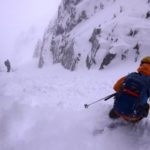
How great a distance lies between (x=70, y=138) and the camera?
8.00 meters

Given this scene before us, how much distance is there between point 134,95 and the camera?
689 cm

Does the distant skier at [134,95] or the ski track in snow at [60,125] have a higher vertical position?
the distant skier at [134,95]

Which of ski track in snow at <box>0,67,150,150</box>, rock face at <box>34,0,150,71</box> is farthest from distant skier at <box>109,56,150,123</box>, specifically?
rock face at <box>34,0,150,71</box>

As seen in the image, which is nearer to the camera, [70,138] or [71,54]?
[70,138]

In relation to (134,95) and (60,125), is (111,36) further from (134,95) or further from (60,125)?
(134,95)

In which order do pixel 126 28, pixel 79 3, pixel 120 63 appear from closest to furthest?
pixel 120 63 → pixel 126 28 → pixel 79 3

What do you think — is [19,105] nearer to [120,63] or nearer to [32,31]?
[120,63]

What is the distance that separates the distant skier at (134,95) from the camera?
687 cm

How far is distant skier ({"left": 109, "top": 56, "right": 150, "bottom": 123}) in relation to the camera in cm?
687

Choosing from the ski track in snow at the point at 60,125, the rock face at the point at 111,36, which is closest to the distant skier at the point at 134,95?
the ski track in snow at the point at 60,125

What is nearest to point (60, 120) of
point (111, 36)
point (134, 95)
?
point (134, 95)

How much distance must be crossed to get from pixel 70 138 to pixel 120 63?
1124cm

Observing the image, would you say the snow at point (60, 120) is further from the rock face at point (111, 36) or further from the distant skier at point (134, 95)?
the rock face at point (111, 36)

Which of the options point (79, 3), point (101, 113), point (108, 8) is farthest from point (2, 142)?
point (79, 3)
